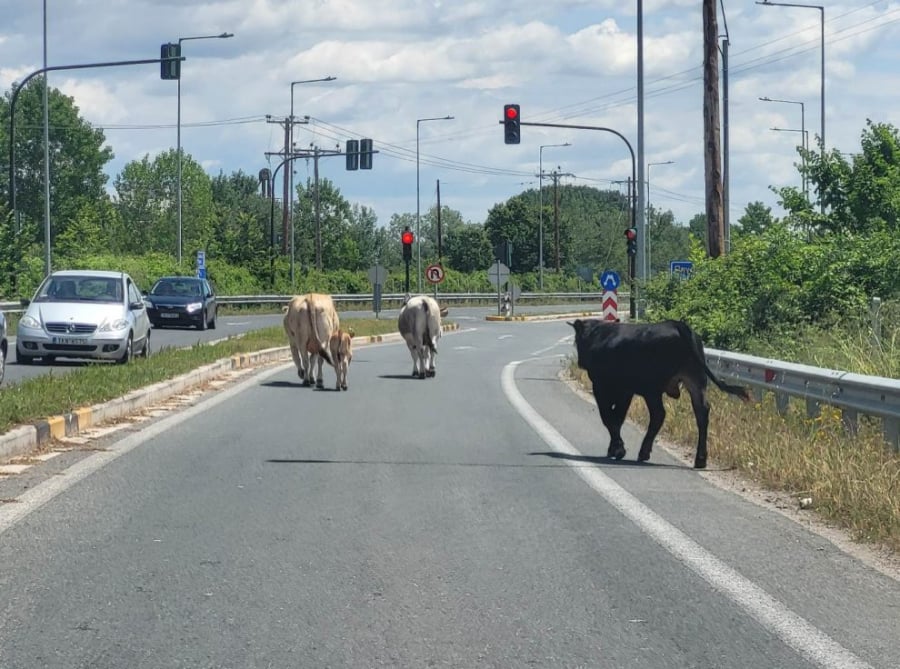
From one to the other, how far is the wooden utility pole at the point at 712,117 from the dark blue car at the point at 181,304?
17.2 meters

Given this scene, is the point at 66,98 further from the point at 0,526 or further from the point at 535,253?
the point at 0,526

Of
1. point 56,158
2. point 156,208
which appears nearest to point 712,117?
point 56,158

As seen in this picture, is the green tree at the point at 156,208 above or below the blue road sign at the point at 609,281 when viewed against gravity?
above

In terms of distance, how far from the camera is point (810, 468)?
11.0m

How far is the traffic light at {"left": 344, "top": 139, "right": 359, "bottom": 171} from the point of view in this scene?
47.9 m

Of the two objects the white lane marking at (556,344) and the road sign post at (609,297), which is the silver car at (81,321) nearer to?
the road sign post at (609,297)

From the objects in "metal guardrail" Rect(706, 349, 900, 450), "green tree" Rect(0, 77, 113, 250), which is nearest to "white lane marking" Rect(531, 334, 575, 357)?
"metal guardrail" Rect(706, 349, 900, 450)

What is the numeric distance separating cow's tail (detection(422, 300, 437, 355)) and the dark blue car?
1819 cm

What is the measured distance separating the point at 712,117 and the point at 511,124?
7.02 m

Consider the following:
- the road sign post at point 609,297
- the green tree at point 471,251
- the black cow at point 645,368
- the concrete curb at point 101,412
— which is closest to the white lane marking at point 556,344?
the road sign post at point 609,297

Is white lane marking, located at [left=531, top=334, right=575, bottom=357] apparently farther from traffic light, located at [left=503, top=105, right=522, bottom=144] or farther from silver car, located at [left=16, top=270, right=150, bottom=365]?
silver car, located at [left=16, top=270, right=150, bottom=365]

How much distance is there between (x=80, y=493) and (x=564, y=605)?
4.49 m

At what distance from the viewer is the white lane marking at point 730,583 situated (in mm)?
5957

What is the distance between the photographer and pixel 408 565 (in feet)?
25.0
